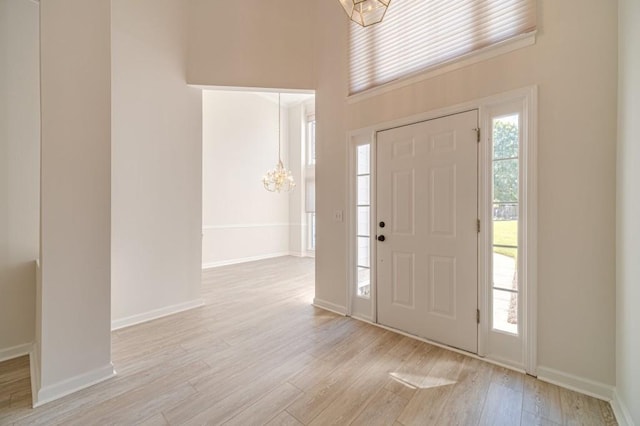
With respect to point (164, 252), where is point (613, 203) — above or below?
above

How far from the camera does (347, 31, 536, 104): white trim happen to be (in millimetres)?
2139

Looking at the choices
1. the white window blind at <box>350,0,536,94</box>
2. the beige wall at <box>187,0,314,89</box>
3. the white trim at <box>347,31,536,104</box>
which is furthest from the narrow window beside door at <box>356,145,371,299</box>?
the beige wall at <box>187,0,314,89</box>

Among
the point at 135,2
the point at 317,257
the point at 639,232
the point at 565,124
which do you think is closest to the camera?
the point at 639,232

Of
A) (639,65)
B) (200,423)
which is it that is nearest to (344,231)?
(200,423)

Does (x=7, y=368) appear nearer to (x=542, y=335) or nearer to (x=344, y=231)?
(x=344, y=231)

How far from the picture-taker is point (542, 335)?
2.08m

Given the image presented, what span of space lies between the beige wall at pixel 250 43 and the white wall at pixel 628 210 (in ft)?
9.86

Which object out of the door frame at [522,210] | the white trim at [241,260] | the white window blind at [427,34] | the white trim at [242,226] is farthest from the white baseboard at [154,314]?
the white window blind at [427,34]

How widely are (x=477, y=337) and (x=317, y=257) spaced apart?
2.02m

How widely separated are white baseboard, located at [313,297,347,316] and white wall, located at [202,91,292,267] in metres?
3.80

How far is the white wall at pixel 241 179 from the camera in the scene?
670 centimetres

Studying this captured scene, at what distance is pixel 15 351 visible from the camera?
2.46 m

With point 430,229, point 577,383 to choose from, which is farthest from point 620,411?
point 430,229

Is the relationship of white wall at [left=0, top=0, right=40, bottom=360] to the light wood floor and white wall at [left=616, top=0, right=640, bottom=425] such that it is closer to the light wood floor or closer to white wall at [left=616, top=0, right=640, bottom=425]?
the light wood floor
